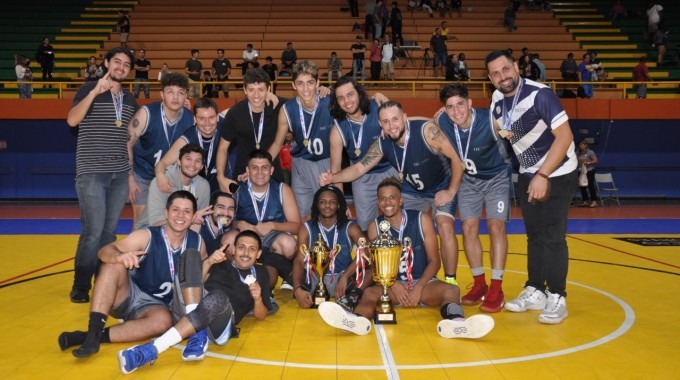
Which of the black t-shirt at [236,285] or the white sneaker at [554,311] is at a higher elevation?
the black t-shirt at [236,285]

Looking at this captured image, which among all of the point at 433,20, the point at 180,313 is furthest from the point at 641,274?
the point at 433,20

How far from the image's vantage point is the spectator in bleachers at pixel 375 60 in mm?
20406

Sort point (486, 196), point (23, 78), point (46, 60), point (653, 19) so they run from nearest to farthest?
point (486, 196) → point (23, 78) → point (46, 60) → point (653, 19)

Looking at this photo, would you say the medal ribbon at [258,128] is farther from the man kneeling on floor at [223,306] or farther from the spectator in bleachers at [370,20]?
the spectator in bleachers at [370,20]

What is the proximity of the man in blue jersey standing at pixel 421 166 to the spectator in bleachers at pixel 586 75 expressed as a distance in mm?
14293

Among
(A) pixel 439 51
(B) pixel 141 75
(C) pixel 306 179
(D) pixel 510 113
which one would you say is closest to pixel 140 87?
(B) pixel 141 75

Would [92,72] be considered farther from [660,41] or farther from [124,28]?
[660,41]

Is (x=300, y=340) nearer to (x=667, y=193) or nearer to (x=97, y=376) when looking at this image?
(x=97, y=376)

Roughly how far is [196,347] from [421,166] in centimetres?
279

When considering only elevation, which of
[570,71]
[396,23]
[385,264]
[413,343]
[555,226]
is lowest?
[413,343]

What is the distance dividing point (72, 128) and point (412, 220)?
344 centimetres

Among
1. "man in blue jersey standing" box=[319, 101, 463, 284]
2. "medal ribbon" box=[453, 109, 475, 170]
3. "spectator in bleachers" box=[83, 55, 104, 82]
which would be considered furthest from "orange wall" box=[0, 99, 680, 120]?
"medal ribbon" box=[453, 109, 475, 170]

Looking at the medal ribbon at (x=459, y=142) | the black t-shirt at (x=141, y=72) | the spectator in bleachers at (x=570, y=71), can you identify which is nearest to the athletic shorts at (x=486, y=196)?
the medal ribbon at (x=459, y=142)

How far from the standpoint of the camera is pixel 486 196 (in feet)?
20.8
